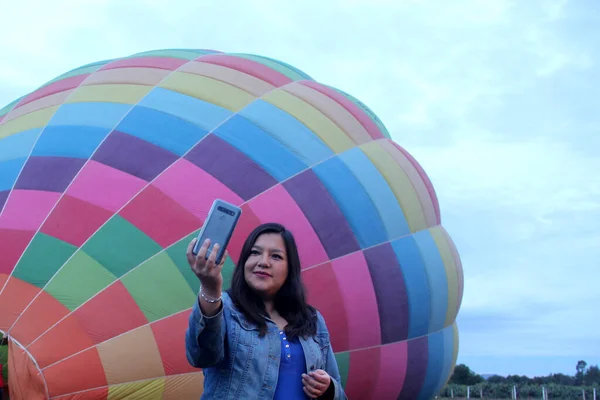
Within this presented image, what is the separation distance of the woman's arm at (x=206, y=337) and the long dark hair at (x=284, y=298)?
0.16 m

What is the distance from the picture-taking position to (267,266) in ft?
7.80

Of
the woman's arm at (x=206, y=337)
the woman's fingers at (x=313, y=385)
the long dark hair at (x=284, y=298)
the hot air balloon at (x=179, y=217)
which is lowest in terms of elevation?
the woman's fingers at (x=313, y=385)

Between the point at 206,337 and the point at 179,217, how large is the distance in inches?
116

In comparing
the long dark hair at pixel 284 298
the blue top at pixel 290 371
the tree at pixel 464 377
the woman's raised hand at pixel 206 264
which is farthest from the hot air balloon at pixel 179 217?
the tree at pixel 464 377

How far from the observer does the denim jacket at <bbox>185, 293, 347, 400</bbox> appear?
209 centimetres

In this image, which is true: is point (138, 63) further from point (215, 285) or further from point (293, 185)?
point (215, 285)

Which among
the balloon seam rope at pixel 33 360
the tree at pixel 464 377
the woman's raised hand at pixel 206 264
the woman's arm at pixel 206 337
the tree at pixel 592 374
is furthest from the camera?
the tree at pixel 592 374

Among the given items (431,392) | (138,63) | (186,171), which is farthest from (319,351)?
(431,392)

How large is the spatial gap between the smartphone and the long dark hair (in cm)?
32

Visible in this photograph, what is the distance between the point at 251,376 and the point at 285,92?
442cm

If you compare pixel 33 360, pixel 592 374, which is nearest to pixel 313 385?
pixel 33 360

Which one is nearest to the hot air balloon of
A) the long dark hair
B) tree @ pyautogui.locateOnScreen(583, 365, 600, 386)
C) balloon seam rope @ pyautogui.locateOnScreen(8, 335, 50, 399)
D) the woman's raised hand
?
balloon seam rope @ pyautogui.locateOnScreen(8, 335, 50, 399)

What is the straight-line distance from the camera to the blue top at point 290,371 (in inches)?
86.7

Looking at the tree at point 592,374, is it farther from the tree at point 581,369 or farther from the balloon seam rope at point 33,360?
the balloon seam rope at point 33,360
